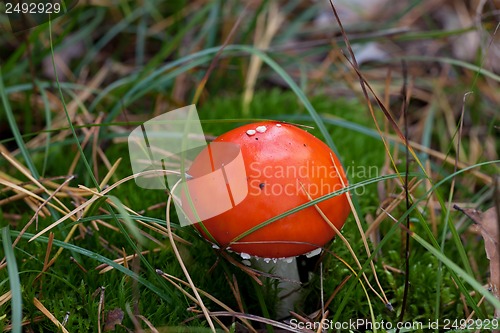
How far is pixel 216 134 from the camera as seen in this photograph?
2.94 m

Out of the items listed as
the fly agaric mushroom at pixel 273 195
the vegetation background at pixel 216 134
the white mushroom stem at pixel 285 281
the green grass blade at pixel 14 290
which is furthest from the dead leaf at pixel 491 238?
the green grass blade at pixel 14 290

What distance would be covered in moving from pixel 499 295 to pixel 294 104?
180 cm

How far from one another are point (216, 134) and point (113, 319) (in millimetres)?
1348

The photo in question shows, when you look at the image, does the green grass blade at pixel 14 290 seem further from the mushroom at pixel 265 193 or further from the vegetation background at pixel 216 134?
the mushroom at pixel 265 193

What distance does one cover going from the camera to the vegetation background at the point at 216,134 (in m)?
1.90

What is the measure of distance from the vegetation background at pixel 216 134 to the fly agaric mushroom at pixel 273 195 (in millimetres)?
136

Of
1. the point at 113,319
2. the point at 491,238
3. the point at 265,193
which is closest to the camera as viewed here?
the point at 265,193

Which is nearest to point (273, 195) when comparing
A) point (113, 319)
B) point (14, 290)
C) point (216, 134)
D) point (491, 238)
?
point (113, 319)

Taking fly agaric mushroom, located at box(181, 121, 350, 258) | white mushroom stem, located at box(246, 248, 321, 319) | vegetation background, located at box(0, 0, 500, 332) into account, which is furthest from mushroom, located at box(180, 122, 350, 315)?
white mushroom stem, located at box(246, 248, 321, 319)

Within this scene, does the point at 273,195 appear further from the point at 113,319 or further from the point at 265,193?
the point at 113,319

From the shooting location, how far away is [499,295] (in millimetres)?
2018

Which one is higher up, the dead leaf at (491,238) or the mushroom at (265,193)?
the mushroom at (265,193)

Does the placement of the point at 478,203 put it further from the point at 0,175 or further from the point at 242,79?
the point at 0,175

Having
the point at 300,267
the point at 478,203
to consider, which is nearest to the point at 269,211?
the point at 300,267
